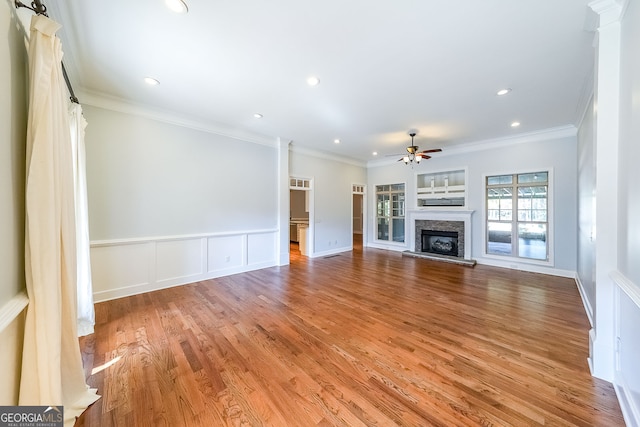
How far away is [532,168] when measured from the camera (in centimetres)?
504

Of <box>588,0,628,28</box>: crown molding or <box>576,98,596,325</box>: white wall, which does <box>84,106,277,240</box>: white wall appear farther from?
<box>576,98,596,325</box>: white wall

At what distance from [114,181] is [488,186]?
24.8 feet

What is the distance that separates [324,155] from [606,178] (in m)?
5.45

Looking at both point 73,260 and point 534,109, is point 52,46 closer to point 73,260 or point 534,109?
point 73,260

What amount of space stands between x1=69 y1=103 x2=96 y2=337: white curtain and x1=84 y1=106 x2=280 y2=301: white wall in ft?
2.76

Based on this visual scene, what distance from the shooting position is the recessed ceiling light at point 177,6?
1.78m

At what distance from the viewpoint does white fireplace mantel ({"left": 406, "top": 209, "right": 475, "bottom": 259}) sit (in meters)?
5.89

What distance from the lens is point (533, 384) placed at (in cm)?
184

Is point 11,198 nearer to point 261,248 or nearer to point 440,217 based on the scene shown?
point 261,248

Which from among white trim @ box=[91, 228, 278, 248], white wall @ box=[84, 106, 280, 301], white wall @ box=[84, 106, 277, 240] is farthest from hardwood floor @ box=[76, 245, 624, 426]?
white wall @ box=[84, 106, 277, 240]

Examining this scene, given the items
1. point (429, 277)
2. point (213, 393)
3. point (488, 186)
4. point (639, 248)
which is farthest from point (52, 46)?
point (488, 186)

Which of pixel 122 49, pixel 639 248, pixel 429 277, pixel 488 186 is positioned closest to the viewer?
pixel 639 248

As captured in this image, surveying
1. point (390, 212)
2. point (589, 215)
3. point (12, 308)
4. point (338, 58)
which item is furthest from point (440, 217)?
point (12, 308)

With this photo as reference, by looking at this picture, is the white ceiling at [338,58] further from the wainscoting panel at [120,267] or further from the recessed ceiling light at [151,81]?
the wainscoting panel at [120,267]
